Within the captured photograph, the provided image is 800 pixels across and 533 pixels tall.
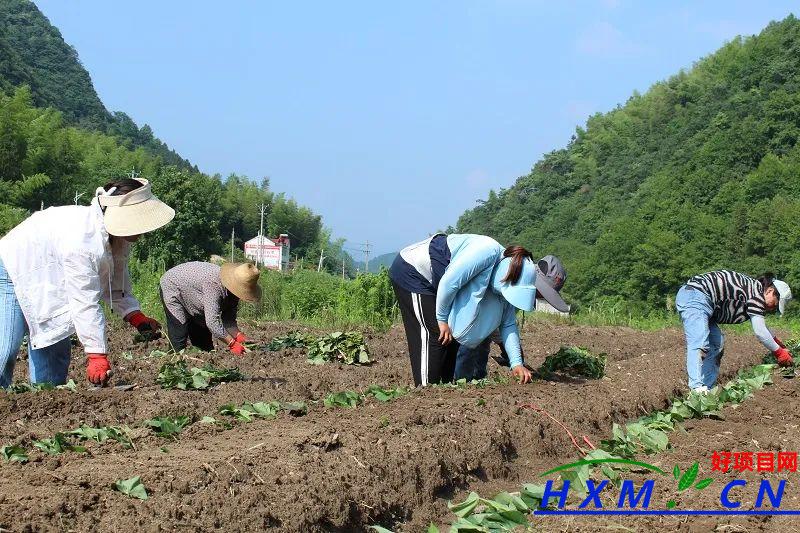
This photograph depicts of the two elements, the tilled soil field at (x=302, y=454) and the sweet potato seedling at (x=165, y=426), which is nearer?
the tilled soil field at (x=302, y=454)

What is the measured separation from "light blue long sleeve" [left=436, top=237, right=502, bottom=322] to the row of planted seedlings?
1385mm

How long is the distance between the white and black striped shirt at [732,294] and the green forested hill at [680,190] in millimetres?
33161

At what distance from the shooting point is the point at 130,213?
191 inches

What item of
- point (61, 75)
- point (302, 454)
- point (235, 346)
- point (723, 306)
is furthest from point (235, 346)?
point (61, 75)

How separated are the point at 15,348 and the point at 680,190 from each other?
53.4 m

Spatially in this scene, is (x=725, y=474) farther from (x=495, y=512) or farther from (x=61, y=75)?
(x=61, y=75)

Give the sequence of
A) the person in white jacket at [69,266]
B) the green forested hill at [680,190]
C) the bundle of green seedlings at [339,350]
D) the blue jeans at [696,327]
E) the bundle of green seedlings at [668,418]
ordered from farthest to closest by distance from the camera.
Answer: the green forested hill at [680,190] < the bundle of green seedlings at [339,350] < the blue jeans at [696,327] < the bundle of green seedlings at [668,418] < the person in white jacket at [69,266]

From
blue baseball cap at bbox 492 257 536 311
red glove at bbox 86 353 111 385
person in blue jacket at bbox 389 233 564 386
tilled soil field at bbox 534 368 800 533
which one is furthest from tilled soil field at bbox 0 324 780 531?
blue baseball cap at bbox 492 257 536 311

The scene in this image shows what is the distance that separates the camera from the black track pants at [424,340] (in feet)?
21.2

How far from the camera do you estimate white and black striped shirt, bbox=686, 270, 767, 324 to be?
7324mm

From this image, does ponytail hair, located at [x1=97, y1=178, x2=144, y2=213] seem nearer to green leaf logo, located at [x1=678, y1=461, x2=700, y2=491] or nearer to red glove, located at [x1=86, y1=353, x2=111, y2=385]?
red glove, located at [x1=86, y1=353, x2=111, y2=385]

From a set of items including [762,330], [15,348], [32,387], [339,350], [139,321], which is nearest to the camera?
[15,348]

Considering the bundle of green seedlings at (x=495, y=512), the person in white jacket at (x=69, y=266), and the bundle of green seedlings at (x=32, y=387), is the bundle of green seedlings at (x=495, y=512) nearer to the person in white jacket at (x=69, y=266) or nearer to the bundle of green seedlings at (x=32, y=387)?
the person in white jacket at (x=69, y=266)

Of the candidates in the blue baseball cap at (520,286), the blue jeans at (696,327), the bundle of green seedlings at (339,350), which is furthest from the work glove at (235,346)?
the blue jeans at (696,327)
